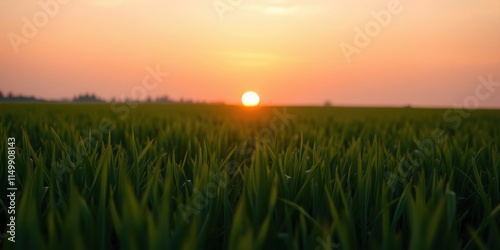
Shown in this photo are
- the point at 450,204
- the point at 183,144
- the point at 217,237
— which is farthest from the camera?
the point at 183,144

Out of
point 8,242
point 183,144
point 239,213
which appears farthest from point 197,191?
point 183,144

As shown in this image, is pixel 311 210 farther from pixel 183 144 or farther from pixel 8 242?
pixel 183 144

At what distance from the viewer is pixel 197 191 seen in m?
1.42

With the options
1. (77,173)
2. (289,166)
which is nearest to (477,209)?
(289,166)

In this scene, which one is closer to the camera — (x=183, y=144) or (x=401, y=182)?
(x=401, y=182)

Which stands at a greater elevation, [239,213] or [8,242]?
[239,213]

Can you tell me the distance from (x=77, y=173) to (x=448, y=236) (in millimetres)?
1444

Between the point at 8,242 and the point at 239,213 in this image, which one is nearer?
the point at 239,213

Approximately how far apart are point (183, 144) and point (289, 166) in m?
1.75

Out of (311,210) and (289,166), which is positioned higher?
(289,166)

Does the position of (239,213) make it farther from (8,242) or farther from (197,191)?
(8,242)

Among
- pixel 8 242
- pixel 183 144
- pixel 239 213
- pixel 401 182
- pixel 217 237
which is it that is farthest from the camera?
pixel 183 144

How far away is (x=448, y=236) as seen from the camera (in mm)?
1107

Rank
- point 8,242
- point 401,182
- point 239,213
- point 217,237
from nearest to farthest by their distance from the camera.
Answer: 1. point 239,213
2. point 8,242
3. point 217,237
4. point 401,182
